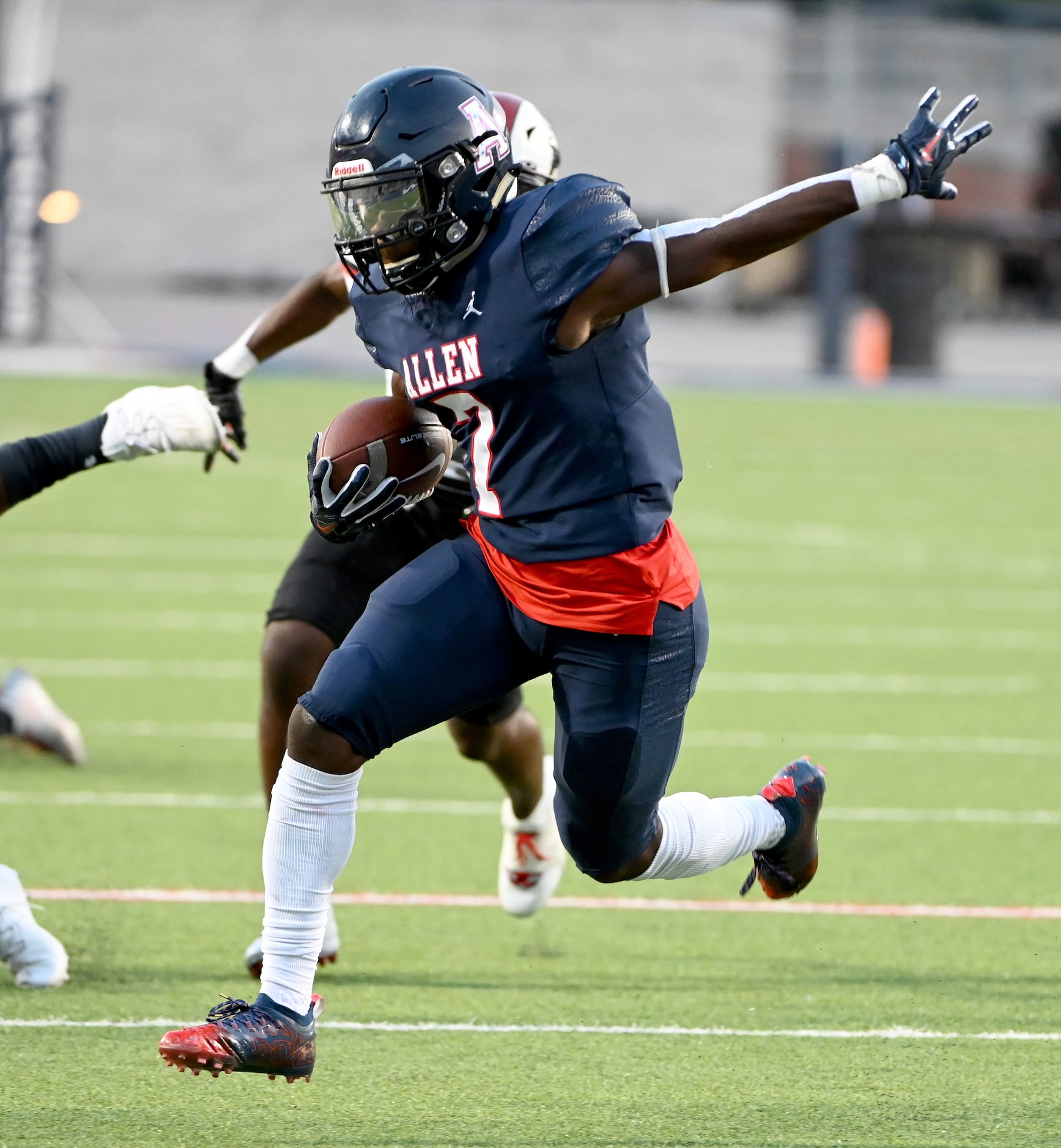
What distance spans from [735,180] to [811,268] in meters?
2.24

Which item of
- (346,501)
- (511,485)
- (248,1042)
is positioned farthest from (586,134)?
(248,1042)

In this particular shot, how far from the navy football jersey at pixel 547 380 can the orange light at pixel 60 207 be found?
19614 mm

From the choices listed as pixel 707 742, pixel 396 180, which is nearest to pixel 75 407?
pixel 707 742

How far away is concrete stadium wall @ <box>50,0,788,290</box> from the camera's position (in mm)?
26875

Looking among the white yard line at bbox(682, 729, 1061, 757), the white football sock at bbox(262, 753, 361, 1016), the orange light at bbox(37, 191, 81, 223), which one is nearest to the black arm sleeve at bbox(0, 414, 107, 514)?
the white football sock at bbox(262, 753, 361, 1016)

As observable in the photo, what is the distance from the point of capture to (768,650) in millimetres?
8625

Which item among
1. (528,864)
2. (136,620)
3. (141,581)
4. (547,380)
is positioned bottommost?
(141,581)

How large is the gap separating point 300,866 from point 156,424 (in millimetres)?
1145

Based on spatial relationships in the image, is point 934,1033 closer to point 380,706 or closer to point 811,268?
point 380,706

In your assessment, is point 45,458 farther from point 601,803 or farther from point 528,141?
point 601,803

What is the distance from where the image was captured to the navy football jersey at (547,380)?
3.01 metres

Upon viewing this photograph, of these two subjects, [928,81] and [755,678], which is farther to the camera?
[928,81]

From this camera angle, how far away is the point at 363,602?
4039 mm

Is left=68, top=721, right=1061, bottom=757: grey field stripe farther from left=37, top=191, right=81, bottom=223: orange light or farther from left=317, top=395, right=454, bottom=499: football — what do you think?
left=37, top=191, right=81, bottom=223: orange light
